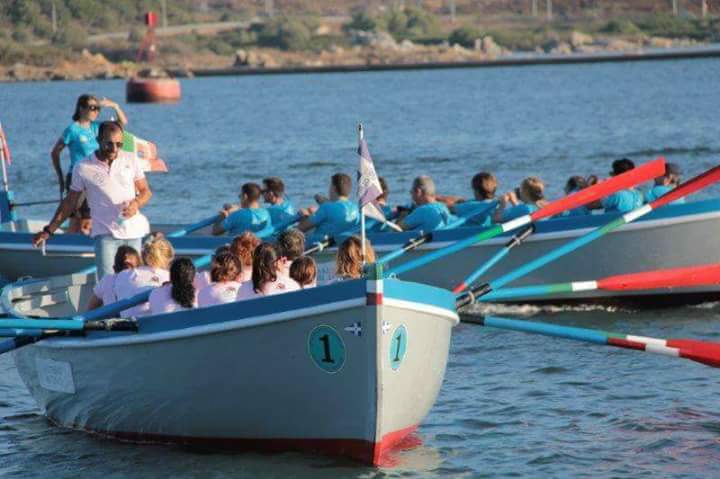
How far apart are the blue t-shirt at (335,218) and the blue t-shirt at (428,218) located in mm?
611

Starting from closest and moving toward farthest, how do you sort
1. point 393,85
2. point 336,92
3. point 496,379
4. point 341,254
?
point 341,254
point 496,379
point 336,92
point 393,85

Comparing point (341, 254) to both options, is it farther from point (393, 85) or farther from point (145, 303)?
point (393, 85)

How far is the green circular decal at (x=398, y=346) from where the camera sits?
10641 millimetres

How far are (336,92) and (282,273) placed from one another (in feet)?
277

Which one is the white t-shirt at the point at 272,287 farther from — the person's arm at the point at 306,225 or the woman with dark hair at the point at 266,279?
the person's arm at the point at 306,225

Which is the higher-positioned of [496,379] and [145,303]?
[145,303]

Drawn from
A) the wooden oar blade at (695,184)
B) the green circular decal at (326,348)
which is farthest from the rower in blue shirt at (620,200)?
the green circular decal at (326,348)

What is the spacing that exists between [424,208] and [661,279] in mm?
5052

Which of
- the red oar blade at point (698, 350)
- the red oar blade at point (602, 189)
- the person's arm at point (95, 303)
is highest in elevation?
the red oar blade at point (602, 189)

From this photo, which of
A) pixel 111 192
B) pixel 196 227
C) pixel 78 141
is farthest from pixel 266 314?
pixel 196 227

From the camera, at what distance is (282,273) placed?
1169 centimetres

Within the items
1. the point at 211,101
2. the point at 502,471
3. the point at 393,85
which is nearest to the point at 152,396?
the point at 502,471

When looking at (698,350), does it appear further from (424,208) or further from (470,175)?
(470,175)

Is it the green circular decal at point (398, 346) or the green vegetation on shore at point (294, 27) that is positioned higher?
the green vegetation on shore at point (294, 27)
